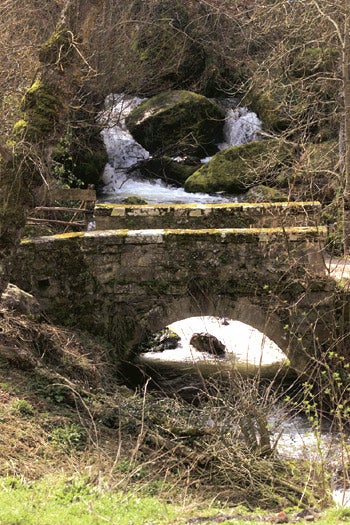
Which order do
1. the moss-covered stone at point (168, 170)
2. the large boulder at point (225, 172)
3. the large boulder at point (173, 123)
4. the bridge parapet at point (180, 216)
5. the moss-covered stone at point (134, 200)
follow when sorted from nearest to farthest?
the bridge parapet at point (180, 216), the moss-covered stone at point (134, 200), the large boulder at point (225, 172), the moss-covered stone at point (168, 170), the large boulder at point (173, 123)

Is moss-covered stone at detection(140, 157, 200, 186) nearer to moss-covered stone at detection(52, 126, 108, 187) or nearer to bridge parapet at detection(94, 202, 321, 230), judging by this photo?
moss-covered stone at detection(52, 126, 108, 187)

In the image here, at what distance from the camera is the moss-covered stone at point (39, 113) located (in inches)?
266

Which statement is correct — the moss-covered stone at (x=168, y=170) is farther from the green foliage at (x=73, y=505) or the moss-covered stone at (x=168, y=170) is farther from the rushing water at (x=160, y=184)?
the green foliage at (x=73, y=505)

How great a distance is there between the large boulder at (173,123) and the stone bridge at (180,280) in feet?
37.6

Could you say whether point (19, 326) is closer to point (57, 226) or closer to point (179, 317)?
point (179, 317)

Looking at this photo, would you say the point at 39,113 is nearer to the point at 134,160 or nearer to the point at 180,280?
the point at 180,280

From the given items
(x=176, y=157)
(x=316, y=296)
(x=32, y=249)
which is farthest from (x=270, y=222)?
(x=176, y=157)

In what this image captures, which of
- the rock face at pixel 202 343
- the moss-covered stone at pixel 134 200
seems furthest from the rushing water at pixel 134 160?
the rock face at pixel 202 343

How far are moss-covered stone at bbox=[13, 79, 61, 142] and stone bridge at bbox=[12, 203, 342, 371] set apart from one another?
2.36 metres

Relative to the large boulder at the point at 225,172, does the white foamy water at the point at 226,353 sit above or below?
below

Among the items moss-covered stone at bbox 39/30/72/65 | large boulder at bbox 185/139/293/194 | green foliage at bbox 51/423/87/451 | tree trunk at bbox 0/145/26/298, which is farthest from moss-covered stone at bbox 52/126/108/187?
green foliage at bbox 51/423/87/451

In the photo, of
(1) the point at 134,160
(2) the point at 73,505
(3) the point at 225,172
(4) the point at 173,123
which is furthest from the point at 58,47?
(4) the point at 173,123

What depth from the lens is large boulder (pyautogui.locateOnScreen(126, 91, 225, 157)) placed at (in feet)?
66.1

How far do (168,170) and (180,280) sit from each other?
1135 cm
